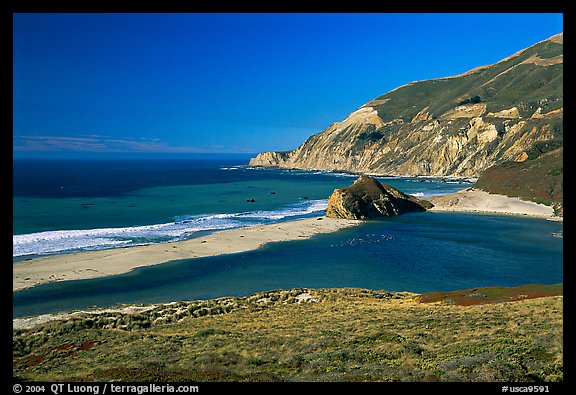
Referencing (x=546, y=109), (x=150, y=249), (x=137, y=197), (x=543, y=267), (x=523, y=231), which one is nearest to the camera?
(x=543, y=267)

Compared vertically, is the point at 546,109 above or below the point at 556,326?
above

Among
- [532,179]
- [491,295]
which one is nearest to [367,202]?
[532,179]

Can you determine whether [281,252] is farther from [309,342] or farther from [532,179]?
[532,179]

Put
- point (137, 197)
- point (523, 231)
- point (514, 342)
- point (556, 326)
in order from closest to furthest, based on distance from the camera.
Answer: point (514, 342), point (556, 326), point (523, 231), point (137, 197)

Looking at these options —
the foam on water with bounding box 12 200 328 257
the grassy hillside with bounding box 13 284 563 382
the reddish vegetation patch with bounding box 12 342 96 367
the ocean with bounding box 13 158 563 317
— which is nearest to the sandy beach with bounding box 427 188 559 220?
the ocean with bounding box 13 158 563 317

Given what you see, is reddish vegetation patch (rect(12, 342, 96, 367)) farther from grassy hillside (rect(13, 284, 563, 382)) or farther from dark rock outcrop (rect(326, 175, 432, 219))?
dark rock outcrop (rect(326, 175, 432, 219))

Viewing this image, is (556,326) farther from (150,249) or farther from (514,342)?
(150,249)
